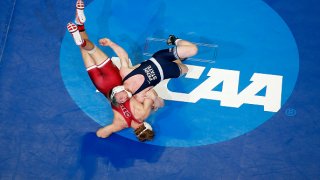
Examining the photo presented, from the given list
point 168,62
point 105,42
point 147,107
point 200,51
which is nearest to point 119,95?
point 147,107

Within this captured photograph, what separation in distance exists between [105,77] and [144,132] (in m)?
0.91

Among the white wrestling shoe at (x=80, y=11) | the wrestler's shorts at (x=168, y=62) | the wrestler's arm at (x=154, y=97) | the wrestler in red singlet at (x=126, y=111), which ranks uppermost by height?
the white wrestling shoe at (x=80, y=11)

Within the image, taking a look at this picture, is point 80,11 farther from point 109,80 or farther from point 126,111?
point 126,111

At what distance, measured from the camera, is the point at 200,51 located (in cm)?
A: 605

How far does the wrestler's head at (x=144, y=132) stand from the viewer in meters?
5.18

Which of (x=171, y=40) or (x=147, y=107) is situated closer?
(x=147, y=107)

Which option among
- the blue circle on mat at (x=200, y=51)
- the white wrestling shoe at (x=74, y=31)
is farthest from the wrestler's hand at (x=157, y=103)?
the white wrestling shoe at (x=74, y=31)

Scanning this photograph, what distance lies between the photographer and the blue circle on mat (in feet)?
18.4

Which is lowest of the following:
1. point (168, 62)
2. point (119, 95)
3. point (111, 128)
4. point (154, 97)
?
point (111, 128)

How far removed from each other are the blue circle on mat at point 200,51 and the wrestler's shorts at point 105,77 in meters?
0.54

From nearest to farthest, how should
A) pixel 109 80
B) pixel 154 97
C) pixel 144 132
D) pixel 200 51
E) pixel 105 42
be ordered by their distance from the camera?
pixel 144 132 → pixel 109 80 → pixel 154 97 → pixel 105 42 → pixel 200 51

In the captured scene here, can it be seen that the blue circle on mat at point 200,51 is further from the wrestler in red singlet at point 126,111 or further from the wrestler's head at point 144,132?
the wrestler in red singlet at point 126,111

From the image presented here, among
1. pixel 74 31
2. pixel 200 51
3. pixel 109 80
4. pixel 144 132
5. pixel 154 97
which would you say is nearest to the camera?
pixel 74 31

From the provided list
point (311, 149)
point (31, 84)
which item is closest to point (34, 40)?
point (31, 84)
